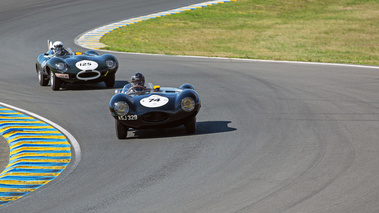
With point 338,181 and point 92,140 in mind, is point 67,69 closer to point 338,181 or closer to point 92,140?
point 92,140

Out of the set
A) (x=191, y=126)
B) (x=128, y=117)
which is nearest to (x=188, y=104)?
(x=191, y=126)

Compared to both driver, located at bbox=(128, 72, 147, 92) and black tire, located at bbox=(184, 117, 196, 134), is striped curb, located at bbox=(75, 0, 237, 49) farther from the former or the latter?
black tire, located at bbox=(184, 117, 196, 134)

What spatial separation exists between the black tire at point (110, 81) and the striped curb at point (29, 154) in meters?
3.57

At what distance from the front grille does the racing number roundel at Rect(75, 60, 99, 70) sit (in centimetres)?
650

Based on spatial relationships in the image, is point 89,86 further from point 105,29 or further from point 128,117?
point 105,29

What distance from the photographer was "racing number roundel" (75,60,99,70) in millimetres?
18711

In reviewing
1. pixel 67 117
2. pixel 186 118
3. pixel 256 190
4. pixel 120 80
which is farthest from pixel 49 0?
pixel 256 190

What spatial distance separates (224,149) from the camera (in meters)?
11.7

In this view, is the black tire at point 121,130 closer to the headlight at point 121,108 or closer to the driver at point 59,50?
the headlight at point 121,108

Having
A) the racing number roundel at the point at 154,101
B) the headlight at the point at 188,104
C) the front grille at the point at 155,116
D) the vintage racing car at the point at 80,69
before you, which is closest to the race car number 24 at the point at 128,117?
the front grille at the point at 155,116

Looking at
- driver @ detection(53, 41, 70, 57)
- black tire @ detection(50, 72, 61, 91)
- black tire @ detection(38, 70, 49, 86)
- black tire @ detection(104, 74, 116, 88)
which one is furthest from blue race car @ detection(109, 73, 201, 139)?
black tire @ detection(38, 70, 49, 86)

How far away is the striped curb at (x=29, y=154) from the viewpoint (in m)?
10.2

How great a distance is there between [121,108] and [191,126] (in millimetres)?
1461

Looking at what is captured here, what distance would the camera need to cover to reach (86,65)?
18766 mm
